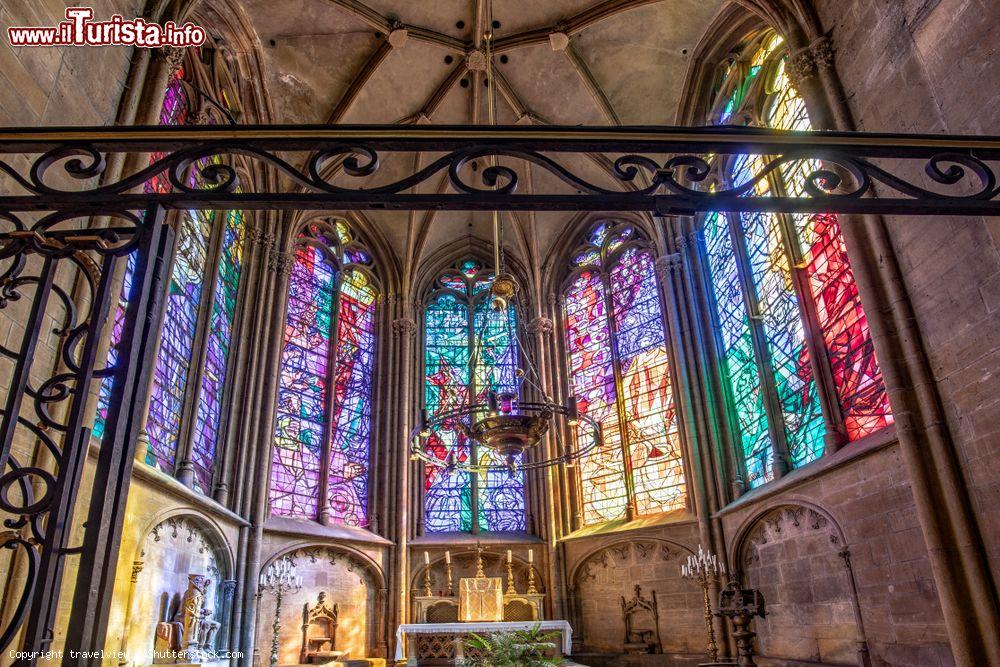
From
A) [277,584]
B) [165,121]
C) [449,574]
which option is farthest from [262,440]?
[165,121]

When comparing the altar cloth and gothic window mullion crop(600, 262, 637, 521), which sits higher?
gothic window mullion crop(600, 262, 637, 521)

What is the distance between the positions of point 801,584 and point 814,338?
347cm

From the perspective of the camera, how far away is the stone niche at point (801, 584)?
353 inches

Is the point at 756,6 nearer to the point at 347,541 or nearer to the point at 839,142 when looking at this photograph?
the point at 839,142

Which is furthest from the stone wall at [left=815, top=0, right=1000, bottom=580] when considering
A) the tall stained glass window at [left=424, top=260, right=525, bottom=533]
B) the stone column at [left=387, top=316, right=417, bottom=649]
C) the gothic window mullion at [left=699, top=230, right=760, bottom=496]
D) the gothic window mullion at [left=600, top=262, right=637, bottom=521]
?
the stone column at [left=387, top=316, right=417, bottom=649]

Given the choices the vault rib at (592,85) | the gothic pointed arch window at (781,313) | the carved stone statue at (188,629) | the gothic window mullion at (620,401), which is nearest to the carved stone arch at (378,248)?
the gothic window mullion at (620,401)

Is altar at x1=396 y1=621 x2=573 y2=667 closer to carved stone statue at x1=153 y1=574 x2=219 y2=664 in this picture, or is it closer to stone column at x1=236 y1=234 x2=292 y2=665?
stone column at x1=236 y1=234 x2=292 y2=665

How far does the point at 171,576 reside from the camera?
9641 millimetres

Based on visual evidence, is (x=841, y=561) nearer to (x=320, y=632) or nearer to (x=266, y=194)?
(x=266, y=194)

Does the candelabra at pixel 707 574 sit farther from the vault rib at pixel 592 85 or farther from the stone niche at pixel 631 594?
the vault rib at pixel 592 85

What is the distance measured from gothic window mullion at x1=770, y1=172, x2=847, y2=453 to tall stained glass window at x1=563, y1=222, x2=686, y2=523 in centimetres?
419

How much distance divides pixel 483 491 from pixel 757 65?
10.4 m

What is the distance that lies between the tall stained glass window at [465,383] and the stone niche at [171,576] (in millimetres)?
5192

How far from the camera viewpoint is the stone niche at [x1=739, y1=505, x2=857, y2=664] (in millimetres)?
8961
